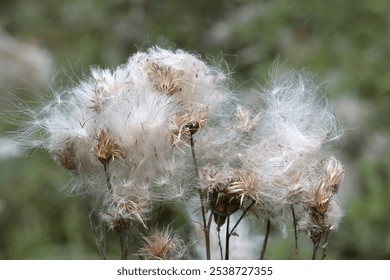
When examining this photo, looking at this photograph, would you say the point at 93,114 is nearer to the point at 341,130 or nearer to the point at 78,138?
the point at 78,138

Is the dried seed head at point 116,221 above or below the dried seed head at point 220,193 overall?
below

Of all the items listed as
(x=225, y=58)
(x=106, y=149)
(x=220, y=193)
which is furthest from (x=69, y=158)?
(x=225, y=58)

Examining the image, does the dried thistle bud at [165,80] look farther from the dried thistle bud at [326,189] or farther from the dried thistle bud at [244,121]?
the dried thistle bud at [326,189]

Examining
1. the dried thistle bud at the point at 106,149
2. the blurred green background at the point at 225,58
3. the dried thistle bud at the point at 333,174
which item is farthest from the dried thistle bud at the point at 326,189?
the blurred green background at the point at 225,58

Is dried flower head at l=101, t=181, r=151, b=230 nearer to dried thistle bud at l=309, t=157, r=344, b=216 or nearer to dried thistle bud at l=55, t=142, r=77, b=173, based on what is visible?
dried thistle bud at l=55, t=142, r=77, b=173

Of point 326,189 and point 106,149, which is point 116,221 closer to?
point 106,149
